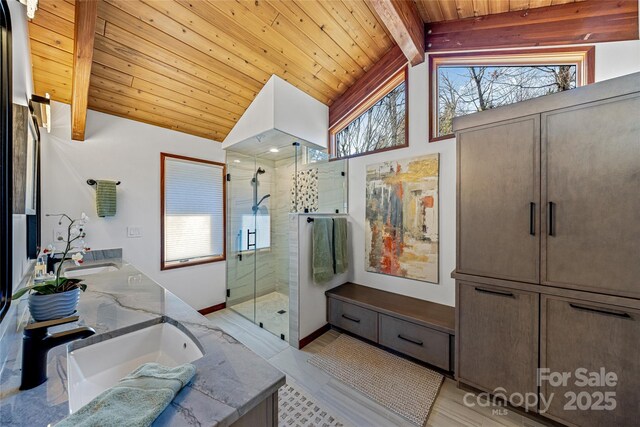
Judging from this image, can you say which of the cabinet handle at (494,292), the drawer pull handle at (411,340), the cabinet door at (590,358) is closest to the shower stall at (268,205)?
the drawer pull handle at (411,340)

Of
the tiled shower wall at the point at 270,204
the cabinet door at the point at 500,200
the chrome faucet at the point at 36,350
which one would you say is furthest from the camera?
the tiled shower wall at the point at 270,204

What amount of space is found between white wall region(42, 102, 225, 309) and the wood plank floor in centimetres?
151

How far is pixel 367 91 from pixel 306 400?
131 inches

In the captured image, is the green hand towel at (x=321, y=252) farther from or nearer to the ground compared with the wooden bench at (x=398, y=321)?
farther from the ground

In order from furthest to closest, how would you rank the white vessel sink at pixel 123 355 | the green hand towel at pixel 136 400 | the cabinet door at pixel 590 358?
the cabinet door at pixel 590 358, the white vessel sink at pixel 123 355, the green hand towel at pixel 136 400

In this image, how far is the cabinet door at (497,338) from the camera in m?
1.56

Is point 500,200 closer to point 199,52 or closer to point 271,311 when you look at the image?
point 271,311

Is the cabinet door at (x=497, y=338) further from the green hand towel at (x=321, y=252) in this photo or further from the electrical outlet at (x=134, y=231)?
the electrical outlet at (x=134, y=231)

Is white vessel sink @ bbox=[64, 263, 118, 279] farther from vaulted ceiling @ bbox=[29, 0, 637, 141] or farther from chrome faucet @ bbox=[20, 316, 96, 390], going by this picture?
chrome faucet @ bbox=[20, 316, 96, 390]

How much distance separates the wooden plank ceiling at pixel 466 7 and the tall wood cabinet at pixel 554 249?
113cm

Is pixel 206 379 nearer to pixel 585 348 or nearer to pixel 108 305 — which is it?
pixel 108 305

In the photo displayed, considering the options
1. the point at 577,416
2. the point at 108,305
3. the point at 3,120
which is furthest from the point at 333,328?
the point at 3,120

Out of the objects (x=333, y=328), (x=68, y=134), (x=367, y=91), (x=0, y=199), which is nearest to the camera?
(x=0, y=199)

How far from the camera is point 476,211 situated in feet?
5.74
